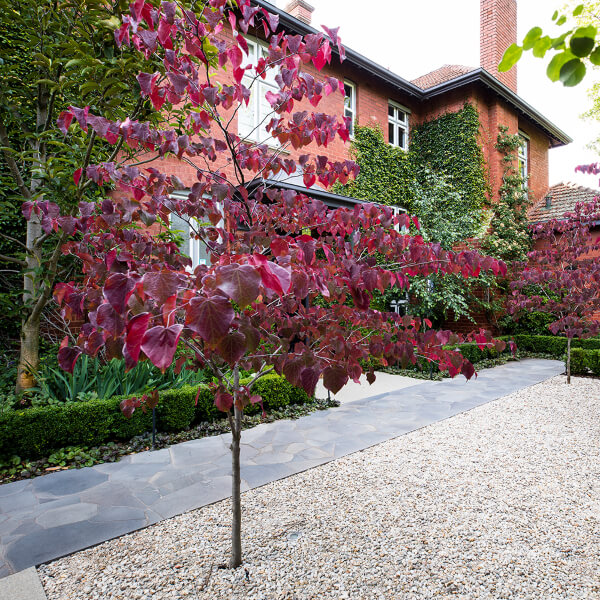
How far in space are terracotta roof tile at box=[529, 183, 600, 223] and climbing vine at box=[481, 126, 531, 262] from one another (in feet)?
3.45

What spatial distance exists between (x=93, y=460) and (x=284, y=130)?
3525 mm

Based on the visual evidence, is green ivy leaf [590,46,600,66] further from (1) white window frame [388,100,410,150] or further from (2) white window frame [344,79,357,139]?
(1) white window frame [388,100,410,150]

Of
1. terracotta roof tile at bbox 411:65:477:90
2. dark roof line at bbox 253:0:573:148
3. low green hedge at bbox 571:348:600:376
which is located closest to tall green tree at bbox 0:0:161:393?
dark roof line at bbox 253:0:573:148

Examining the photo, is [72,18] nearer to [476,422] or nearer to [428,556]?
[428,556]

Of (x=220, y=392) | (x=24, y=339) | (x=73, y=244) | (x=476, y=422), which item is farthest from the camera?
(x=476, y=422)

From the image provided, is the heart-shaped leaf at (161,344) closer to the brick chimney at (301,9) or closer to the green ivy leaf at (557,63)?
the green ivy leaf at (557,63)

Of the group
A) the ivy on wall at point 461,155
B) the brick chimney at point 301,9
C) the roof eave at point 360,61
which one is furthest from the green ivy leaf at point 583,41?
the brick chimney at point 301,9

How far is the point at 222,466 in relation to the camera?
3.70 meters

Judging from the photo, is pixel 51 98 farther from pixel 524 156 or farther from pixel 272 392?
pixel 524 156

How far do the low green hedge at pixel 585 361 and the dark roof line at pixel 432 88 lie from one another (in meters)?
7.35

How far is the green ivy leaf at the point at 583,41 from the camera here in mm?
859

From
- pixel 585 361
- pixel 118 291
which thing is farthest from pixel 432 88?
pixel 118 291

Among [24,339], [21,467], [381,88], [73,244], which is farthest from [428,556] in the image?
[381,88]

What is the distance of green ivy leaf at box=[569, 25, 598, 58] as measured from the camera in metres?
0.86
